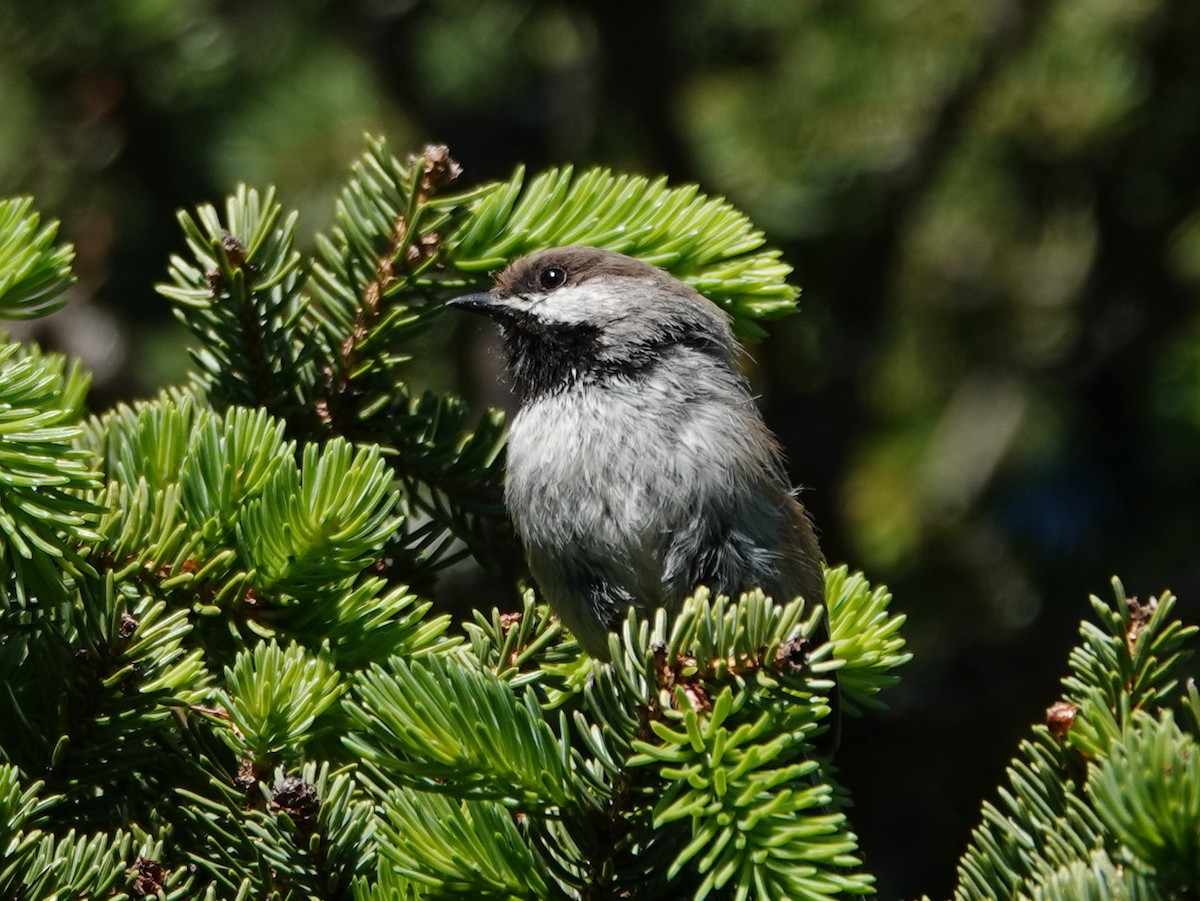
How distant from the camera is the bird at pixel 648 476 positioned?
298cm

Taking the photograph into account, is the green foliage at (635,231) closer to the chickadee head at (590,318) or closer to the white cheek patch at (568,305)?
the chickadee head at (590,318)

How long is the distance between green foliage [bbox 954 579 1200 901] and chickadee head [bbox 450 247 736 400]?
1633 mm

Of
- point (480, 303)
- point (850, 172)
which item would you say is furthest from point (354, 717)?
point (850, 172)

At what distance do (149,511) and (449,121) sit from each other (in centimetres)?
344

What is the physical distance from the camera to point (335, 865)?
1.86 metres

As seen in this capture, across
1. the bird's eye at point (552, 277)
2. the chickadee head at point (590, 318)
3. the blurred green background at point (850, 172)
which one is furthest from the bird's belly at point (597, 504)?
the blurred green background at point (850, 172)

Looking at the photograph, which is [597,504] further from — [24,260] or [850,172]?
[850,172]

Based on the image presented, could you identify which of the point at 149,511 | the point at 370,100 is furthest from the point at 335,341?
the point at 370,100

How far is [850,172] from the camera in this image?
5113mm

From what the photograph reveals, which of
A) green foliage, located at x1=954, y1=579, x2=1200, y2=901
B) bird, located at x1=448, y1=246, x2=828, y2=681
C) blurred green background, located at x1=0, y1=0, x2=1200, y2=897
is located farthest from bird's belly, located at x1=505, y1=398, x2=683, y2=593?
blurred green background, located at x1=0, y1=0, x2=1200, y2=897

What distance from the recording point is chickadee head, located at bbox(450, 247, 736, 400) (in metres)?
3.44

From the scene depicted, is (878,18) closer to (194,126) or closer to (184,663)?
(194,126)

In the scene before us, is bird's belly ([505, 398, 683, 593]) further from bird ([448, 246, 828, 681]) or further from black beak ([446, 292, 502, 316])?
black beak ([446, 292, 502, 316])

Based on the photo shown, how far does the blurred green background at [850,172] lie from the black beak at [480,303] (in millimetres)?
1532
